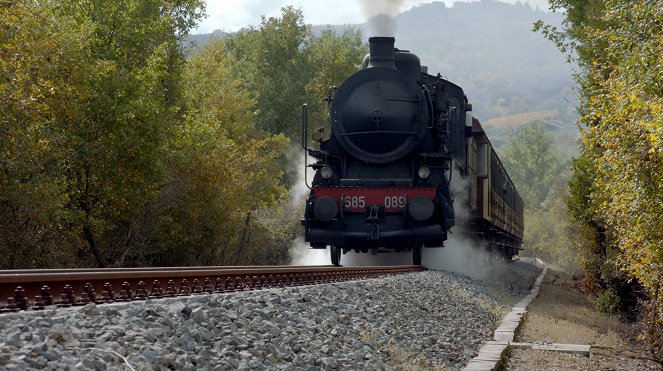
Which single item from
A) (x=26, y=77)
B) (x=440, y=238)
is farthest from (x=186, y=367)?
(x=440, y=238)

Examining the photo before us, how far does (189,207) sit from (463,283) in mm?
6600

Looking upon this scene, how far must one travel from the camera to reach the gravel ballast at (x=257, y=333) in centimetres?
411

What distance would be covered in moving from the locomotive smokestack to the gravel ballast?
6.17 meters

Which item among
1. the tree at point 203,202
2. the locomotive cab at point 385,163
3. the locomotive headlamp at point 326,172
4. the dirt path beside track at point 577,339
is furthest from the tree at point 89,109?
the dirt path beside track at point 577,339

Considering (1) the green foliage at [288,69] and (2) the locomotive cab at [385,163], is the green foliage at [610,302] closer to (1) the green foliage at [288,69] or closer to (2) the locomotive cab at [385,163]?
(2) the locomotive cab at [385,163]

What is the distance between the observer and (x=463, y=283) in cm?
1474

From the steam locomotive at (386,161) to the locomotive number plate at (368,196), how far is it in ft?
0.06

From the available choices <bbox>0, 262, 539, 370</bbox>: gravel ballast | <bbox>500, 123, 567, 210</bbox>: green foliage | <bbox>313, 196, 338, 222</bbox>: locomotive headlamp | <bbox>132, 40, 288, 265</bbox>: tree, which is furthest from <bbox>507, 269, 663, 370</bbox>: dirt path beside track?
<bbox>500, 123, 567, 210</bbox>: green foliage

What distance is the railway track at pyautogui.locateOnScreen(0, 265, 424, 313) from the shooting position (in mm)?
5348

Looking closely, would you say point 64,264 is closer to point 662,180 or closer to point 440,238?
point 440,238

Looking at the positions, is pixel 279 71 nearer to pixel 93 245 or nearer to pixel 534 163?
pixel 93 245

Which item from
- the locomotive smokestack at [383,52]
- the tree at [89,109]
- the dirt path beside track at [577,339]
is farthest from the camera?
the locomotive smokestack at [383,52]

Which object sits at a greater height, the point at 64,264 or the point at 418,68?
the point at 418,68

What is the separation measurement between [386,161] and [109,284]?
377 inches
